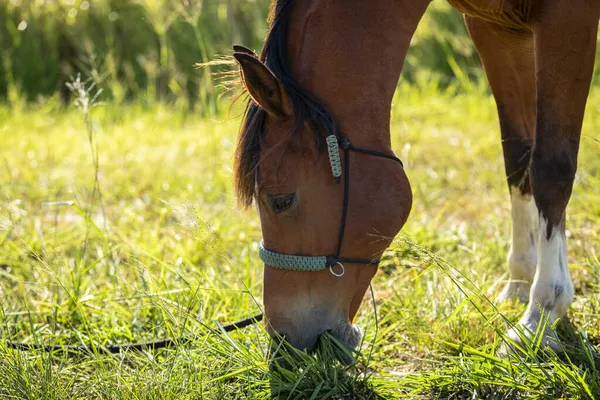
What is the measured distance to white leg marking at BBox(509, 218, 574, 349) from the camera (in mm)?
2467

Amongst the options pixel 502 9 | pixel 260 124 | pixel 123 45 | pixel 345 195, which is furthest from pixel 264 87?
pixel 123 45

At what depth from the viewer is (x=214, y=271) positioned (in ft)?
10.4

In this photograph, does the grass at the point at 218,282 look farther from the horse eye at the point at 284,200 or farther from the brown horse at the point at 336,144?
the horse eye at the point at 284,200

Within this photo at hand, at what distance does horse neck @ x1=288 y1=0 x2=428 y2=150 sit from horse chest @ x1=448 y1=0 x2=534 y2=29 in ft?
1.43

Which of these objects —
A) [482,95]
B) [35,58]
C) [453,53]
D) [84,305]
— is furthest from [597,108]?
[35,58]

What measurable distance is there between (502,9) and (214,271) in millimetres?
1565

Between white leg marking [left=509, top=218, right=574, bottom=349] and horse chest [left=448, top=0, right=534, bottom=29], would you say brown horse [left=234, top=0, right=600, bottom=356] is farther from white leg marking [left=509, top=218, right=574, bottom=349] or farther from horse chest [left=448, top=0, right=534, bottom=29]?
horse chest [left=448, top=0, right=534, bottom=29]

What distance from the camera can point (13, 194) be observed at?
442 cm

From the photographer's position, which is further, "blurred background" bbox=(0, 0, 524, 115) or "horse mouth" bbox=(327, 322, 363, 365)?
"blurred background" bbox=(0, 0, 524, 115)

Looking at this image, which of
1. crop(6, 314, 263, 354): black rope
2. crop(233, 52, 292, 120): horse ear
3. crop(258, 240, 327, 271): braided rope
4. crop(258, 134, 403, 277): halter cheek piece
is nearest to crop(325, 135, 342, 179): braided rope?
crop(258, 134, 403, 277): halter cheek piece

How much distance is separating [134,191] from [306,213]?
8.87ft

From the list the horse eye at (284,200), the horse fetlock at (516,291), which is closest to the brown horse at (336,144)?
the horse eye at (284,200)

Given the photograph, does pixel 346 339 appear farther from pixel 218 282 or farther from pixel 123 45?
pixel 123 45

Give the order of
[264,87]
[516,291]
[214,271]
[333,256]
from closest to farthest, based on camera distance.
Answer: [264,87], [333,256], [516,291], [214,271]
